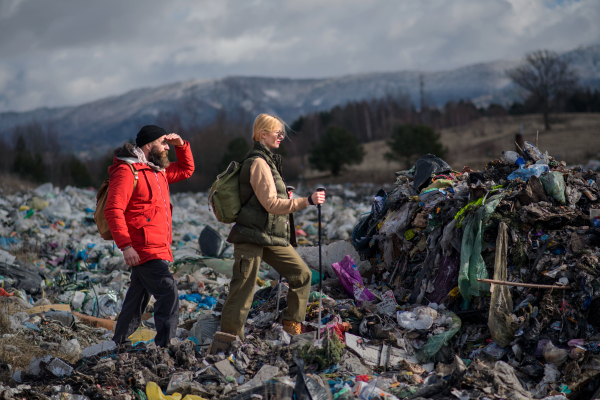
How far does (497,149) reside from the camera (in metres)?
35.1

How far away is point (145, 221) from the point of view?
10.4ft

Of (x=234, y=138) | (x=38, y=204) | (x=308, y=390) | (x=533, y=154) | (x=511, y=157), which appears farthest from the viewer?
(x=234, y=138)

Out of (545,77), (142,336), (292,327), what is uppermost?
(545,77)

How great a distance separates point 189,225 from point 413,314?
7.67 metres

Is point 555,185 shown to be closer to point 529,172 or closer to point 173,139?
point 529,172

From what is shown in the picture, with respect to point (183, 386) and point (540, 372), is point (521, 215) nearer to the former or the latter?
point (540, 372)

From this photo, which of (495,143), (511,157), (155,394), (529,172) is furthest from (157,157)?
(495,143)

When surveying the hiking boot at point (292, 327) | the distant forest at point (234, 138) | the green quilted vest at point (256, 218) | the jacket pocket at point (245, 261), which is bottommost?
the hiking boot at point (292, 327)

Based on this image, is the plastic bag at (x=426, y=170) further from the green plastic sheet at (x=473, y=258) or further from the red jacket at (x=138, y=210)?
the red jacket at (x=138, y=210)

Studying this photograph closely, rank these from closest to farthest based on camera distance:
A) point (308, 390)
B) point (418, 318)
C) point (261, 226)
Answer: point (308, 390)
point (261, 226)
point (418, 318)

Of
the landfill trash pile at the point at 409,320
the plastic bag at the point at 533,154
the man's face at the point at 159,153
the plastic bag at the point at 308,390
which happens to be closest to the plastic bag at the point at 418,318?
the landfill trash pile at the point at 409,320

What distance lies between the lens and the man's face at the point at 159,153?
10.9ft

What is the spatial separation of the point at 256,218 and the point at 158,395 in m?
1.22

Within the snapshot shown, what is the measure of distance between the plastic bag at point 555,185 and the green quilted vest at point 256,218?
7.58 feet
